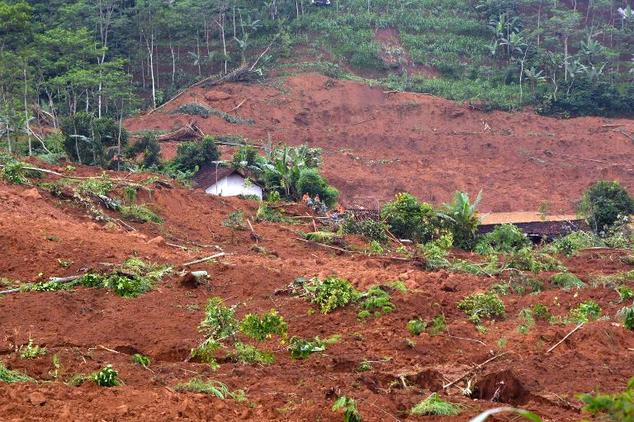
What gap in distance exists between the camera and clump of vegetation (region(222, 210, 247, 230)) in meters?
17.5

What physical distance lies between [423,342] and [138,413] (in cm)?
412

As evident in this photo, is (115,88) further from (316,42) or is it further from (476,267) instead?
(476,267)

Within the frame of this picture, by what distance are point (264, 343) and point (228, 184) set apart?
15519mm

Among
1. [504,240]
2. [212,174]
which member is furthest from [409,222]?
[212,174]

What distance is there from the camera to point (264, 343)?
966cm

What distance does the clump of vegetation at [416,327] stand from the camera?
1020 centimetres

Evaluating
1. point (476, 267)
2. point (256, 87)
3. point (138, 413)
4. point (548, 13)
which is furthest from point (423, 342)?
point (548, 13)

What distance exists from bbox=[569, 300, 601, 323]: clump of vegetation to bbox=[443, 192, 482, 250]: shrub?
25.5ft

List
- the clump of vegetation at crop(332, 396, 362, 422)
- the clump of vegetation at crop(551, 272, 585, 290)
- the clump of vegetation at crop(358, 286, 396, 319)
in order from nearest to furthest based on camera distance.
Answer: the clump of vegetation at crop(332, 396, 362, 422) → the clump of vegetation at crop(358, 286, 396, 319) → the clump of vegetation at crop(551, 272, 585, 290)

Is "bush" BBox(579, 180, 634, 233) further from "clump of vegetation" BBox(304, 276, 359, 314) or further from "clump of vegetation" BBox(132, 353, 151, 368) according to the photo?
"clump of vegetation" BBox(132, 353, 151, 368)

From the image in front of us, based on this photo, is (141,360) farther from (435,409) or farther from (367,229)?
(367,229)

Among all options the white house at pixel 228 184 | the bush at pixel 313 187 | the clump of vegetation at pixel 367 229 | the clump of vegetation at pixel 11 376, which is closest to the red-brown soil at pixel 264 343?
the clump of vegetation at pixel 11 376

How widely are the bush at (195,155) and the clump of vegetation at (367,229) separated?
9.09 meters

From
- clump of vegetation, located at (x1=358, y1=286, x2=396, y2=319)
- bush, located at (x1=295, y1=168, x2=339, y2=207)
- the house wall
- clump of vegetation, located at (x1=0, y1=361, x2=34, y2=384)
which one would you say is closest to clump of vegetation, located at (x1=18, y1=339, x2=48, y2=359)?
A: clump of vegetation, located at (x1=0, y1=361, x2=34, y2=384)
